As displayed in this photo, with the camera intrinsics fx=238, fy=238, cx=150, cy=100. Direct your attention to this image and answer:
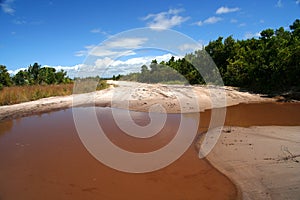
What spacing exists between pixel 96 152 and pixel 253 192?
3.85 meters

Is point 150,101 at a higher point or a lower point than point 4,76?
lower

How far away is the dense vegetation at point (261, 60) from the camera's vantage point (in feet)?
52.2

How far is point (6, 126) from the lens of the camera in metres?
9.36

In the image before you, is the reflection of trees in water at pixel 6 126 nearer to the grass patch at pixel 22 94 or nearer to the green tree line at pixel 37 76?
the grass patch at pixel 22 94

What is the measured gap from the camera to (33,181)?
15.2ft

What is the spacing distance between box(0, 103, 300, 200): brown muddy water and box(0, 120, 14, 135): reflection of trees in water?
1.80 ft

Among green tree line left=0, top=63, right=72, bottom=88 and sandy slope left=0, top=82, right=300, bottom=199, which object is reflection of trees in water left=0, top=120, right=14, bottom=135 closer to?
sandy slope left=0, top=82, right=300, bottom=199

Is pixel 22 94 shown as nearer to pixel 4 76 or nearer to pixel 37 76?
pixel 4 76

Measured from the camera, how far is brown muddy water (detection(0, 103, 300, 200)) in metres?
4.12

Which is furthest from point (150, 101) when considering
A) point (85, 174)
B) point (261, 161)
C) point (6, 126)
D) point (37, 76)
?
point (37, 76)

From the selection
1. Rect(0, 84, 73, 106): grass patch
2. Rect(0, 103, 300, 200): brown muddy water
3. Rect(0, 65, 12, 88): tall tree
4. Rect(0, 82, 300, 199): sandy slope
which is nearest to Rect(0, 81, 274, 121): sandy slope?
Rect(0, 82, 300, 199): sandy slope

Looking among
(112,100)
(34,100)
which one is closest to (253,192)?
(112,100)

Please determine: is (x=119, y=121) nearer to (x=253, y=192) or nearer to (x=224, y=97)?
(x=253, y=192)

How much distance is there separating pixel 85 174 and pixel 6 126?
6212 mm
